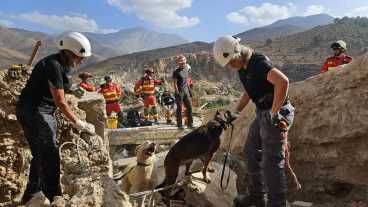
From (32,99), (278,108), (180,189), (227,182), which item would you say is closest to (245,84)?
(278,108)

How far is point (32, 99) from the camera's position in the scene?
4141mm

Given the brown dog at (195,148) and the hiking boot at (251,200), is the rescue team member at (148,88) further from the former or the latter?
the hiking boot at (251,200)

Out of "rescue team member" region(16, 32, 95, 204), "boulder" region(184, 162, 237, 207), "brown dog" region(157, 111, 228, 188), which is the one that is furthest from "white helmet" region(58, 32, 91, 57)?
"boulder" region(184, 162, 237, 207)

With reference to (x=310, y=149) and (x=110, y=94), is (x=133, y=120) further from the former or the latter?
(x=310, y=149)

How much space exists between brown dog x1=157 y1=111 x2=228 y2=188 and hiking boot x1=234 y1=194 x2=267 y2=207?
2.36ft

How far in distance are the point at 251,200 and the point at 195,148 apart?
1.07 metres

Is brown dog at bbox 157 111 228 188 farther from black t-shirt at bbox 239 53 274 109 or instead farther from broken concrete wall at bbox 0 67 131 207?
black t-shirt at bbox 239 53 274 109

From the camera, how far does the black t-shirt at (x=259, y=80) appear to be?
3781mm

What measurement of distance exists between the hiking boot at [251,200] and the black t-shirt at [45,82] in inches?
84.9

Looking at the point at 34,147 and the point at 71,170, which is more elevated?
the point at 34,147

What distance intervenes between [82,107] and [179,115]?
4295 mm

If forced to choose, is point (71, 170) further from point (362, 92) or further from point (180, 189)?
point (362, 92)

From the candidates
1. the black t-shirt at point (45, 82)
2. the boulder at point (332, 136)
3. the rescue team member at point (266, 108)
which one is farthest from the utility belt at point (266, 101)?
the black t-shirt at point (45, 82)

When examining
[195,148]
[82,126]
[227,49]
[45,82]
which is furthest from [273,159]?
[45,82]
